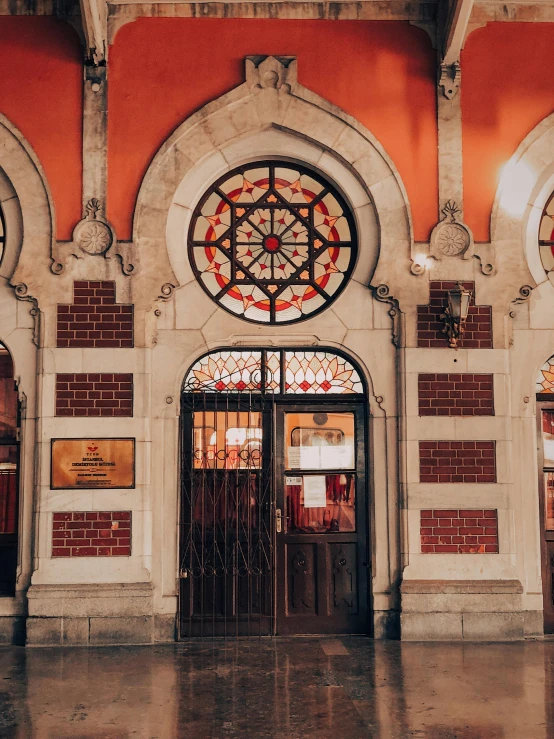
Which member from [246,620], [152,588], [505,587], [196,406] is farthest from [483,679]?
[196,406]

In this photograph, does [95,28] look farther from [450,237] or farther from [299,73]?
[450,237]

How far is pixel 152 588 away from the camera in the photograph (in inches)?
369

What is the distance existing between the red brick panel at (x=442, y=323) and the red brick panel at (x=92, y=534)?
3.58 meters

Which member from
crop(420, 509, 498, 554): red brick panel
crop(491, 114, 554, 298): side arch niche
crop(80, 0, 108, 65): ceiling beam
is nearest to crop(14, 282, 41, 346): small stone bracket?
crop(80, 0, 108, 65): ceiling beam

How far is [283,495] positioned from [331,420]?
0.94 metres

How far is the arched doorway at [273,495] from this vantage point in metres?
9.73

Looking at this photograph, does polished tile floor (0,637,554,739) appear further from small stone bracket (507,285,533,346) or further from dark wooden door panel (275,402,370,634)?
small stone bracket (507,285,533,346)

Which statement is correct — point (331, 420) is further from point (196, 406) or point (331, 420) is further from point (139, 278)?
point (139, 278)

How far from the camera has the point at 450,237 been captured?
9891 mm

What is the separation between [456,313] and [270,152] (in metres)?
2.64

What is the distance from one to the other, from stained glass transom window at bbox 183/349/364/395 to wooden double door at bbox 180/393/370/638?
0.15m

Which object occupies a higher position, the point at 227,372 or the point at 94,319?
the point at 94,319

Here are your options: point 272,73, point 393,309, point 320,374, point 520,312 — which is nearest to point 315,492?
point 320,374

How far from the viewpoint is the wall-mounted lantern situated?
9.42 m
